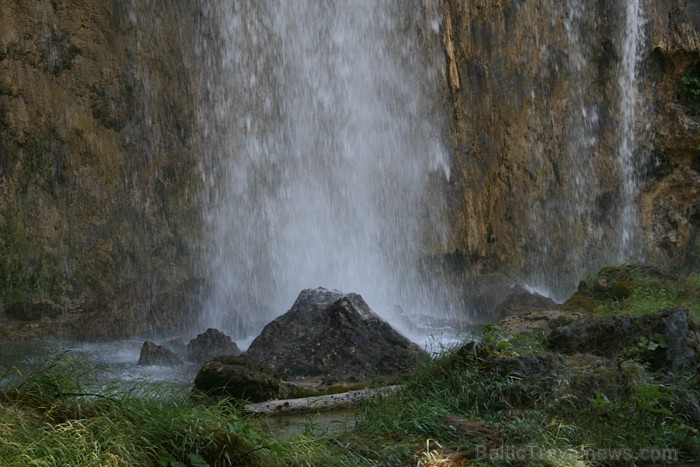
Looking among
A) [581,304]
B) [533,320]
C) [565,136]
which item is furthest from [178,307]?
[565,136]

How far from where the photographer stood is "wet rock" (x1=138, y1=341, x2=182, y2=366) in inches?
387

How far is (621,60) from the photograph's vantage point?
56.6 feet

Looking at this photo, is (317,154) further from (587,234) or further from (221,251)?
(587,234)

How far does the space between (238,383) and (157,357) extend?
317 cm

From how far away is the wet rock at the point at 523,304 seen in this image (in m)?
12.4

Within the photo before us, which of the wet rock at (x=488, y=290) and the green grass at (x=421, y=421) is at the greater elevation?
the wet rock at (x=488, y=290)

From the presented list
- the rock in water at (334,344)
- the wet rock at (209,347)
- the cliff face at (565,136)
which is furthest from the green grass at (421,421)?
the cliff face at (565,136)

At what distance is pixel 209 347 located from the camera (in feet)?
33.7

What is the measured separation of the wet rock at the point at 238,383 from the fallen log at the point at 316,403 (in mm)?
332

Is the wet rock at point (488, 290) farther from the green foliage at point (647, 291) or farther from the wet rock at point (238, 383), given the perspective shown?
the wet rock at point (238, 383)

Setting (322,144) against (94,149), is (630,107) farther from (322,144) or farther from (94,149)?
(94,149)

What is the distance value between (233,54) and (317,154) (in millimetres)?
2596

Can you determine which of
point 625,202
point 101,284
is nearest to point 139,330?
point 101,284

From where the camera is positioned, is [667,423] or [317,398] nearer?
[667,423]
